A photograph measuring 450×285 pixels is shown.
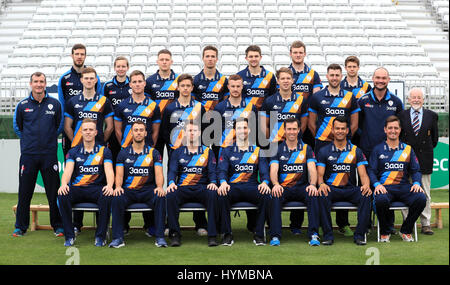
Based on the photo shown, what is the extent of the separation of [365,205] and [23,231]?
385 cm

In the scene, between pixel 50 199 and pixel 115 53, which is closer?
Result: pixel 50 199

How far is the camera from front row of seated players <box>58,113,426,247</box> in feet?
21.3

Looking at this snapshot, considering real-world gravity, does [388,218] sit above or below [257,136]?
below

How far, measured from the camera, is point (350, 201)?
6648mm

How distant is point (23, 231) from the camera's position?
7242mm

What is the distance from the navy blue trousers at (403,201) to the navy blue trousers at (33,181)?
140 inches

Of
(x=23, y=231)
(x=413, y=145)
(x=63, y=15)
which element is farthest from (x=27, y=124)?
(x=63, y=15)

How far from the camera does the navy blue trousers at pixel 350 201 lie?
649 centimetres

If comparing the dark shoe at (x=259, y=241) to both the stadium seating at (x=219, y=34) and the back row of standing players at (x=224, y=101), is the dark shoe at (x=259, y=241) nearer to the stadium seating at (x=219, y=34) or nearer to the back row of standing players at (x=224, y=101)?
the back row of standing players at (x=224, y=101)

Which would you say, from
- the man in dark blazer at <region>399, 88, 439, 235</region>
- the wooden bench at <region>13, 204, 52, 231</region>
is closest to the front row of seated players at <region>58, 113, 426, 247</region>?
the man in dark blazer at <region>399, 88, 439, 235</region>

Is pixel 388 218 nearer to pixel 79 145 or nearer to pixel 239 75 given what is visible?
pixel 239 75

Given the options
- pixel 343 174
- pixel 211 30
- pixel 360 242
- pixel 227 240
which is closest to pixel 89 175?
pixel 227 240

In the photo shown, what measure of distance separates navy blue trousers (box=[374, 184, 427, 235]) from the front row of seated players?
0.4 inches

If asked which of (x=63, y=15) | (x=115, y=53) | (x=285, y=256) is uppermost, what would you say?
(x=63, y=15)
